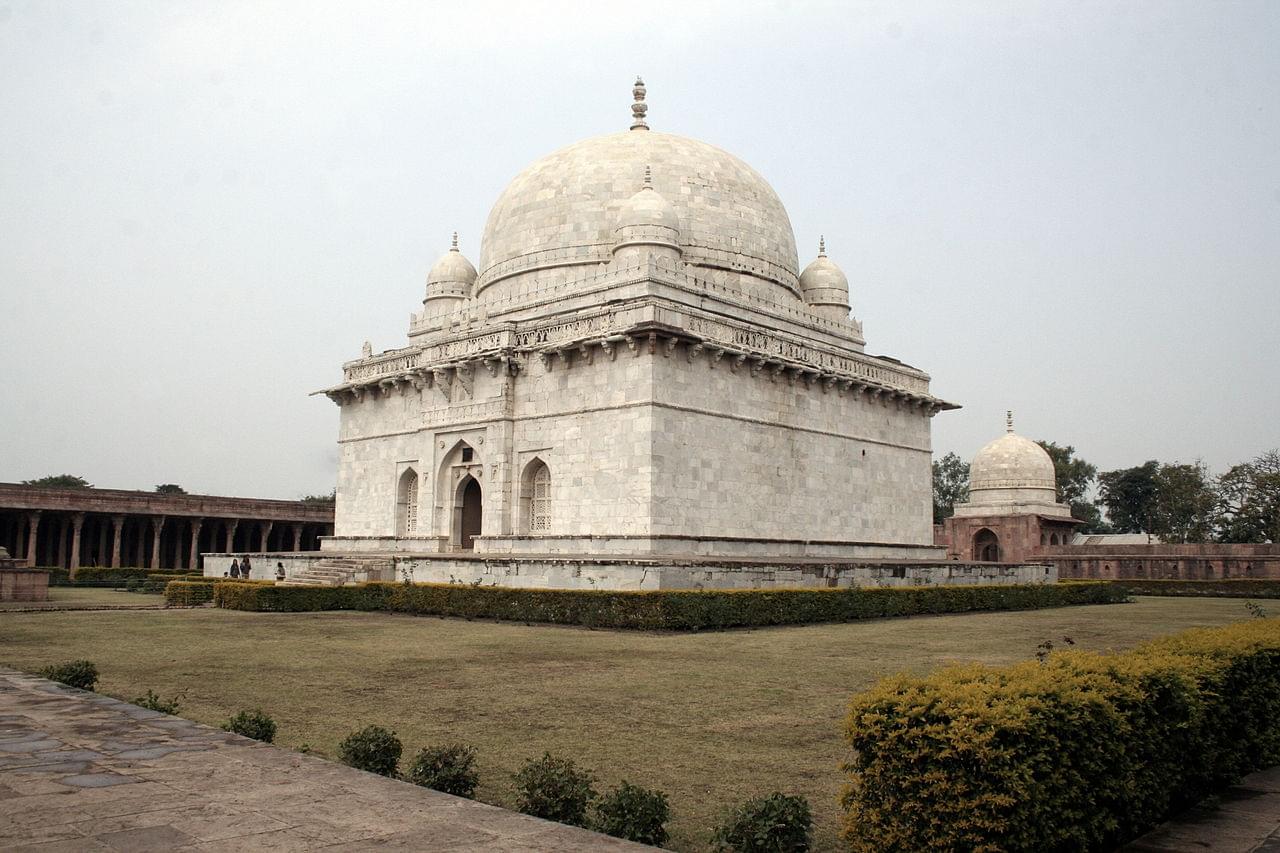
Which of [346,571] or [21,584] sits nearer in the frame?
[21,584]

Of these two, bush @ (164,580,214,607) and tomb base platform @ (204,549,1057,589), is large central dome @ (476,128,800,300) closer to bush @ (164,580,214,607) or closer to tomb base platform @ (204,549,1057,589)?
tomb base platform @ (204,549,1057,589)

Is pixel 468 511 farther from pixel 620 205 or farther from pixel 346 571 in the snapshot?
pixel 620 205

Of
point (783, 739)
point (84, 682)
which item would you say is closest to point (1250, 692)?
point (783, 739)

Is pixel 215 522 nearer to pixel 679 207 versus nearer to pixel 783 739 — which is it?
pixel 679 207

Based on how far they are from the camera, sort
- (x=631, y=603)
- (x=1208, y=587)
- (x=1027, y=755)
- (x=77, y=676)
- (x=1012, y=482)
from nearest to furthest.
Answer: (x=1027, y=755) < (x=77, y=676) < (x=631, y=603) < (x=1208, y=587) < (x=1012, y=482)

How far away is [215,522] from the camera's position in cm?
4428

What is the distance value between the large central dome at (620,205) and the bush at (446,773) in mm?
24205

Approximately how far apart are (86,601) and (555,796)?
23.2 m

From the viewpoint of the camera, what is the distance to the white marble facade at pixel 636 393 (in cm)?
2478

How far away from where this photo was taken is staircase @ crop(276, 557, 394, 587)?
25031mm

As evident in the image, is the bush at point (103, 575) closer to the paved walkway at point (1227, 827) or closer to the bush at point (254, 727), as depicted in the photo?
the bush at point (254, 727)

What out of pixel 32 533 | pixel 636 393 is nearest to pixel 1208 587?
pixel 636 393

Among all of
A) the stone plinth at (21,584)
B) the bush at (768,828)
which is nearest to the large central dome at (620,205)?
the stone plinth at (21,584)

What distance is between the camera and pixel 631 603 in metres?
17.7
